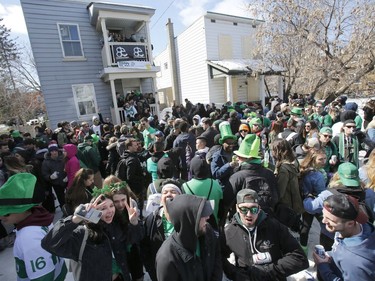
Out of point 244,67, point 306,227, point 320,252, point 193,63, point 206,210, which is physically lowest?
point 306,227

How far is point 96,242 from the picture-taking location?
1875 mm

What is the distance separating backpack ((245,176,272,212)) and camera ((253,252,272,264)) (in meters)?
0.68

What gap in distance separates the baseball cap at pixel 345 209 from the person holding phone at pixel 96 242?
170 centimetres

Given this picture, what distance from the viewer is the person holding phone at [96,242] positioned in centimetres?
165

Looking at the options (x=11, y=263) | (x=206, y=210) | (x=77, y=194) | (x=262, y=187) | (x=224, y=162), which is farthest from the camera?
(x=224, y=162)

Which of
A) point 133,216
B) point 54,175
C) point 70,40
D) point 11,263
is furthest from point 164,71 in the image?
point 133,216

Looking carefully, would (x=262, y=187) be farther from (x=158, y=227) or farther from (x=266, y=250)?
(x=158, y=227)

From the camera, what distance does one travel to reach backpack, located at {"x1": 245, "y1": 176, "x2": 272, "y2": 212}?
2.56 m

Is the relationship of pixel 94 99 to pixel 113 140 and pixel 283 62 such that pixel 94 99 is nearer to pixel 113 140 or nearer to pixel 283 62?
pixel 113 140

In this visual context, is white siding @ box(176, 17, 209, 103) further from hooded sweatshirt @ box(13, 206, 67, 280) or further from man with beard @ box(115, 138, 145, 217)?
hooded sweatshirt @ box(13, 206, 67, 280)

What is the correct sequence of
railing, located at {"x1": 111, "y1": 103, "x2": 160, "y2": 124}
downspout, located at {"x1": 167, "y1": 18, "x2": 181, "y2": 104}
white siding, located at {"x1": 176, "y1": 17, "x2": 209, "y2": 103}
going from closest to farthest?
railing, located at {"x1": 111, "y1": 103, "x2": 160, "y2": 124} → white siding, located at {"x1": 176, "y1": 17, "x2": 209, "y2": 103} → downspout, located at {"x1": 167, "y1": 18, "x2": 181, "y2": 104}

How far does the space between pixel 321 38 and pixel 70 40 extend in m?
11.9

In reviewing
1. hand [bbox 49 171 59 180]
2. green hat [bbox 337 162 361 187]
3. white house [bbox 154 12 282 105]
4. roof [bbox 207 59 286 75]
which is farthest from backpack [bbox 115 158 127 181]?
white house [bbox 154 12 282 105]

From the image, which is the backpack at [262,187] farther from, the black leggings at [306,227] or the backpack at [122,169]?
the backpack at [122,169]
